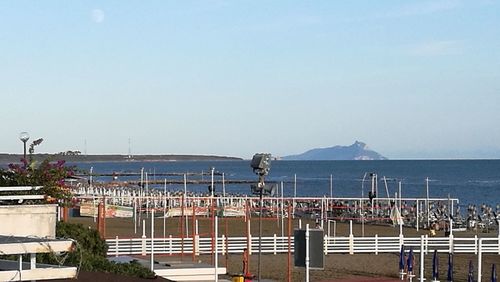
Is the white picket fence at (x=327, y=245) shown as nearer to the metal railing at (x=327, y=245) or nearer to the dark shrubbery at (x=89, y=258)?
the metal railing at (x=327, y=245)

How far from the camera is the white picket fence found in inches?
1302

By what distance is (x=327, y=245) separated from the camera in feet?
123

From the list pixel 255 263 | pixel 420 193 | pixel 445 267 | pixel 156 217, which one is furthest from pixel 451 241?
pixel 420 193

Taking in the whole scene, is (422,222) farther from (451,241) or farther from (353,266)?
(353,266)

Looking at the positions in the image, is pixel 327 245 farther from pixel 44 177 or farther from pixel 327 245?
pixel 44 177

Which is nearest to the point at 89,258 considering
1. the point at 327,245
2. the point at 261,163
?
the point at 261,163

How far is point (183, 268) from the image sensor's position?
2298 cm

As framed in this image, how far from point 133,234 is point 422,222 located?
21.0 m

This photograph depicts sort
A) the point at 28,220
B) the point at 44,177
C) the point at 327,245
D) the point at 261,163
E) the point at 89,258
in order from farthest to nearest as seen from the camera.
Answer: the point at 327,245 → the point at 261,163 → the point at 44,177 → the point at 89,258 → the point at 28,220

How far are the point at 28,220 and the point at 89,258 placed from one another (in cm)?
116

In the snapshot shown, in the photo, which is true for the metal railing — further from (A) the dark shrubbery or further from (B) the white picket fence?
(A) the dark shrubbery

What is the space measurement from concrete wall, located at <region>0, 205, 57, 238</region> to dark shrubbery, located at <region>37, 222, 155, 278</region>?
0.66m

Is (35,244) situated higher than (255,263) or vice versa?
(35,244)

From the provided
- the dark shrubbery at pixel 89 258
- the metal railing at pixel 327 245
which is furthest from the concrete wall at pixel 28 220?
the metal railing at pixel 327 245
